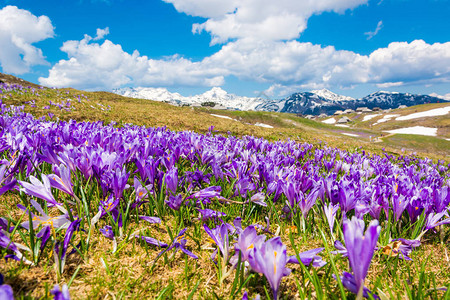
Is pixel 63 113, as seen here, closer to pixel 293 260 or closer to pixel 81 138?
pixel 81 138

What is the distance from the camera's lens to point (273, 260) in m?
1.20

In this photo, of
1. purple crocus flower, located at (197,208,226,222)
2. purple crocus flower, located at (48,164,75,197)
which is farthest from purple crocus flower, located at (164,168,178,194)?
purple crocus flower, located at (48,164,75,197)

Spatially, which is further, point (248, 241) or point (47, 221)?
point (47, 221)

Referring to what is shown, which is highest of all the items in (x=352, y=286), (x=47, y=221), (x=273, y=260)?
(x=47, y=221)

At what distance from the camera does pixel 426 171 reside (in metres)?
5.10

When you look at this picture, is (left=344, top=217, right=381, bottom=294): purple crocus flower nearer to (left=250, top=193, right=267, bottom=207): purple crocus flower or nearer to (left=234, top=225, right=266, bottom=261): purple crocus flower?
(left=234, top=225, right=266, bottom=261): purple crocus flower

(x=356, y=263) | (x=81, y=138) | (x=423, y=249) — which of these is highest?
(x=81, y=138)

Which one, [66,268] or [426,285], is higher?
[66,268]

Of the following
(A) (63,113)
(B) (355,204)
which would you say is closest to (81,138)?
(B) (355,204)

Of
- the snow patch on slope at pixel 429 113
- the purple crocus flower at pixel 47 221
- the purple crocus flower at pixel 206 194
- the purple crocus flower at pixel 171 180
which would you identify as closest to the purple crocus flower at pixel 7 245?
the purple crocus flower at pixel 47 221

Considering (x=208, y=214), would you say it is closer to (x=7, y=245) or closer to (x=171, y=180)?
(x=171, y=180)

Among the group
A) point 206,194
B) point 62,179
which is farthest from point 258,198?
point 62,179

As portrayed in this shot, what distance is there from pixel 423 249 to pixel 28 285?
302cm

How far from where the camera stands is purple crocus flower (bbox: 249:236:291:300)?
1.18 m
